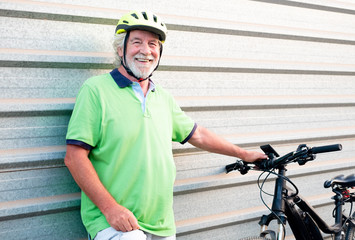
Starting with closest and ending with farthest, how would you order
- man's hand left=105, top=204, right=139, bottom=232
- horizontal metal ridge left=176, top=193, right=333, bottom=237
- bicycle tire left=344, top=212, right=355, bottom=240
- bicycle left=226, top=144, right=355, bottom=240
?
man's hand left=105, top=204, right=139, bottom=232 → bicycle left=226, top=144, right=355, bottom=240 → horizontal metal ridge left=176, top=193, right=333, bottom=237 → bicycle tire left=344, top=212, right=355, bottom=240

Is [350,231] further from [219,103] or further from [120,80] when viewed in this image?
[120,80]

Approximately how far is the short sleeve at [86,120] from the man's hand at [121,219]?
423 mm

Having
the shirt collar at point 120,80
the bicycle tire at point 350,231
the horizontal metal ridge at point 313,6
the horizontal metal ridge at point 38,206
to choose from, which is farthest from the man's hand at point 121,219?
the horizontal metal ridge at point 313,6

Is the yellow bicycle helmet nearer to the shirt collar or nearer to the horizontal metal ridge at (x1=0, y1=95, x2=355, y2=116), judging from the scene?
the shirt collar

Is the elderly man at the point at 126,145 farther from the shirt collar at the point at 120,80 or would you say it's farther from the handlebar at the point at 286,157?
the handlebar at the point at 286,157

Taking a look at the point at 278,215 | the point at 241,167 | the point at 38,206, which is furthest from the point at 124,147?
the point at 278,215

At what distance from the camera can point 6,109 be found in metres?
2.55

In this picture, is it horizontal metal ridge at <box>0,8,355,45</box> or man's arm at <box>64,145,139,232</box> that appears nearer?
man's arm at <box>64,145,139,232</box>

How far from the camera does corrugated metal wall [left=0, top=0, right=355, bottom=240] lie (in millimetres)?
2623

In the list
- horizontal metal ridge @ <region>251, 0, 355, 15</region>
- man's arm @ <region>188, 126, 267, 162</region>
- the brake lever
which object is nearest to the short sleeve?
man's arm @ <region>188, 126, 267, 162</region>

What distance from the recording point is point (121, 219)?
2361 millimetres

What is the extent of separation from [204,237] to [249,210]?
551 millimetres

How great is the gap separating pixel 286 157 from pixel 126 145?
3.62 ft

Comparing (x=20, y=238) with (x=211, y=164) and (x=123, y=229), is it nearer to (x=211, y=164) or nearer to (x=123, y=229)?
(x=123, y=229)
